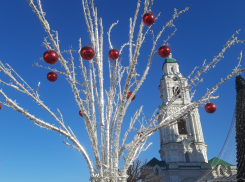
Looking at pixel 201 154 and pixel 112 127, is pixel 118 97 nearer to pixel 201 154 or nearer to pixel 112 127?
pixel 112 127

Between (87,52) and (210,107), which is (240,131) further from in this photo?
(87,52)

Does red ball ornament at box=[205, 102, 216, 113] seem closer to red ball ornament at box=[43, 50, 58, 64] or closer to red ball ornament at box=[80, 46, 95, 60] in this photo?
red ball ornament at box=[80, 46, 95, 60]

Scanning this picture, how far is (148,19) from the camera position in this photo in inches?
116

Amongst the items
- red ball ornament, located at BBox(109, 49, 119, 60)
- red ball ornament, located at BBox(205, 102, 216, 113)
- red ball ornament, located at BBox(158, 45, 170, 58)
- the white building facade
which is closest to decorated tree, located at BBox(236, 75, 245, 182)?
red ball ornament, located at BBox(205, 102, 216, 113)

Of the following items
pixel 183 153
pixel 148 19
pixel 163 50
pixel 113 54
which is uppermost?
pixel 183 153

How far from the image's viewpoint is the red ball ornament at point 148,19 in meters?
2.93

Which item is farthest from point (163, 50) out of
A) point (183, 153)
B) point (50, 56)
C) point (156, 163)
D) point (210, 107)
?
point (156, 163)

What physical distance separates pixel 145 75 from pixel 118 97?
720mm

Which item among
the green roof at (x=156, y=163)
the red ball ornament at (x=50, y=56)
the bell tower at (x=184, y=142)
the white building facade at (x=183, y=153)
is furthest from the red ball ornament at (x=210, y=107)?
the green roof at (x=156, y=163)

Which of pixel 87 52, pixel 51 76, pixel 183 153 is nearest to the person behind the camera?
pixel 87 52

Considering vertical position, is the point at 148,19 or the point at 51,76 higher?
the point at 148,19

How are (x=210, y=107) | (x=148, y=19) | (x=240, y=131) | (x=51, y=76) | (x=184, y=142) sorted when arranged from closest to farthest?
(x=148, y=19)
(x=210, y=107)
(x=51, y=76)
(x=240, y=131)
(x=184, y=142)

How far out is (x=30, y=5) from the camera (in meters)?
2.15

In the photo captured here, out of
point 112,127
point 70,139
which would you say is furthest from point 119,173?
point 70,139
